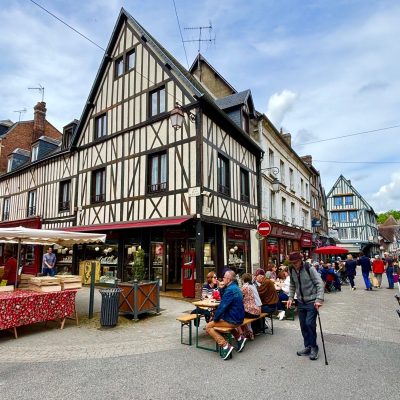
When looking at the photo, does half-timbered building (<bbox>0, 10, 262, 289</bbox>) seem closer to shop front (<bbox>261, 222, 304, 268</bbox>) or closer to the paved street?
shop front (<bbox>261, 222, 304, 268</bbox>)

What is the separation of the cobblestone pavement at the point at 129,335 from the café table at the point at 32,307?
290 millimetres

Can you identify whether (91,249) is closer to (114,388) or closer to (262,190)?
(262,190)

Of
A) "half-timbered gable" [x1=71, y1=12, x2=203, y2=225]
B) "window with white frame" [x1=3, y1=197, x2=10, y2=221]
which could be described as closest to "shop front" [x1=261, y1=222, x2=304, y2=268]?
"half-timbered gable" [x1=71, y1=12, x2=203, y2=225]

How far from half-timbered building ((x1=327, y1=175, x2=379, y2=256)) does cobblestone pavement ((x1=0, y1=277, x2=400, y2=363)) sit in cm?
3276

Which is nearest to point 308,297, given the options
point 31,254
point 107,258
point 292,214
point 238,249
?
point 238,249

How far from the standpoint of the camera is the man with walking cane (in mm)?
4316

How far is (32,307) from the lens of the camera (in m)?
5.57

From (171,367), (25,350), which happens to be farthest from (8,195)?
(171,367)

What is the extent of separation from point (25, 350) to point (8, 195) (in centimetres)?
1677

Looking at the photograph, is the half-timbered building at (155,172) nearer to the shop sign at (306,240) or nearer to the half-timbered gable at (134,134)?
the half-timbered gable at (134,134)

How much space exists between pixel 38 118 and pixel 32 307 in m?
20.7

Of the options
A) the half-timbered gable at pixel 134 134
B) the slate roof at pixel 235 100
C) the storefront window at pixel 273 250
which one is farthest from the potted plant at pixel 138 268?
the slate roof at pixel 235 100

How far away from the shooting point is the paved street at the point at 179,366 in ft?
10.8

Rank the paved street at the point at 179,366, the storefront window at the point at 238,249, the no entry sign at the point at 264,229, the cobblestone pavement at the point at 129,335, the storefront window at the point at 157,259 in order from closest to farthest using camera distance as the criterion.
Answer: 1. the paved street at the point at 179,366
2. the cobblestone pavement at the point at 129,335
3. the no entry sign at the point at 264,229
4. the storefront window at the point at 157,259
5. the storefront window at the point at 238,249
